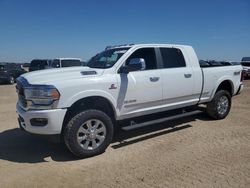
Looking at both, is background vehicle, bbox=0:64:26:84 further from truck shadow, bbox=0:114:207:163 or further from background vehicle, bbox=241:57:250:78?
background vehicle, bbox=241:57:250:78

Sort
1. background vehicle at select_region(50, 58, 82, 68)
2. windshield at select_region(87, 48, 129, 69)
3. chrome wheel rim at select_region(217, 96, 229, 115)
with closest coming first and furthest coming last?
windshield at select_region(87, 48, 129, 69), chrome wheel rim at select_region(217, 96, 229, 115), background vehicle at select_region(50, 58, 82, 68)

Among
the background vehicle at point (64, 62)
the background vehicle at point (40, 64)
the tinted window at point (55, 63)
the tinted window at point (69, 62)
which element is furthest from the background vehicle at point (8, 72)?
the tinted window at point (69, 62)

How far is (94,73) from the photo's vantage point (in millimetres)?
5258

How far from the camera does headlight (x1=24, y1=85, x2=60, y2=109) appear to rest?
465cm

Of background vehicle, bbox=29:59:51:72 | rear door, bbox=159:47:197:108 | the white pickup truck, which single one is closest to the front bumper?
the white pickup truck

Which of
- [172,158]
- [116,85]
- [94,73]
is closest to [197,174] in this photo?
[172,158]

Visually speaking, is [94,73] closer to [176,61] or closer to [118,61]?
[118,61]

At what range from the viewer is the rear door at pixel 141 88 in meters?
5.50

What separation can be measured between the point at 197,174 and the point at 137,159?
3.58 ft

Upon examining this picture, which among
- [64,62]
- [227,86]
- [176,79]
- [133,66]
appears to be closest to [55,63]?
[64,62]

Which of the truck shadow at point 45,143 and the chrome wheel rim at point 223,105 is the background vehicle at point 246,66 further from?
the truck shadow at point 45,143

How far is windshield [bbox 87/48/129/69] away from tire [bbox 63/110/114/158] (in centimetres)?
109

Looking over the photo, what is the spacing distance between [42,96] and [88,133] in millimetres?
1040

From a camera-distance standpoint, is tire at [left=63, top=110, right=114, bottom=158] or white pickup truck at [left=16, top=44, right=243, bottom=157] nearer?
white pickup truck at [left=16, top=44, right=243, bottom=157]
